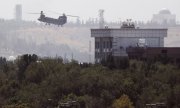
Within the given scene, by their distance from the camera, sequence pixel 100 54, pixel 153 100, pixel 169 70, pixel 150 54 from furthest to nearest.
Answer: pixel 100 54
pixel 150 54
pixel 169 70
pixel 153 100

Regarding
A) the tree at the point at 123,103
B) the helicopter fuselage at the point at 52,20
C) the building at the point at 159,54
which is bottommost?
the tree at the point at 123,103

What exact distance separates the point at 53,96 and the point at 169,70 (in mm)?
13869

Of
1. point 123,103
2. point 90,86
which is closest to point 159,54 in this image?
point 90,86

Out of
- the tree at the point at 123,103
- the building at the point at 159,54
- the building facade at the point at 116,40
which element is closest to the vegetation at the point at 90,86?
the tree at the point at 123,103

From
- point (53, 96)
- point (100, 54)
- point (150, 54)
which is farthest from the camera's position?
point (100, 54)

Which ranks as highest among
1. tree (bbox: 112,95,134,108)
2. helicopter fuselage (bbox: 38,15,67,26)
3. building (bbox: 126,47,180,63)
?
helicopter fuselage (bbox: 38,15,67,26)

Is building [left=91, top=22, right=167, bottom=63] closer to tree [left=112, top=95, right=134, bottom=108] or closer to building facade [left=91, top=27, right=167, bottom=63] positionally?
building facade [left=91, top=27, right=167, bottom=63]

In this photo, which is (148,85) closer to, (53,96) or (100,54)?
(53,96)

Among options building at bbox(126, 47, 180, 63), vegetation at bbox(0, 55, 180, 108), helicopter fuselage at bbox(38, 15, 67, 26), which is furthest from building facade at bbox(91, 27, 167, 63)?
vegetation at bbox(0, 55, 180, 108)

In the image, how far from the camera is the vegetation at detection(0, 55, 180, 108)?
65.8 metres

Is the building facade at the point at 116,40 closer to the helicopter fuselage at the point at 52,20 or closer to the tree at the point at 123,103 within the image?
the helicopter fuselage at the point at 52,20

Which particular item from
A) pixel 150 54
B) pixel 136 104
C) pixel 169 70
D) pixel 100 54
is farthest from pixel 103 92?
pixel 100 54

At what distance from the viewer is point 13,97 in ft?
237

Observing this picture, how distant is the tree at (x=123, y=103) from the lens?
63009 mm
